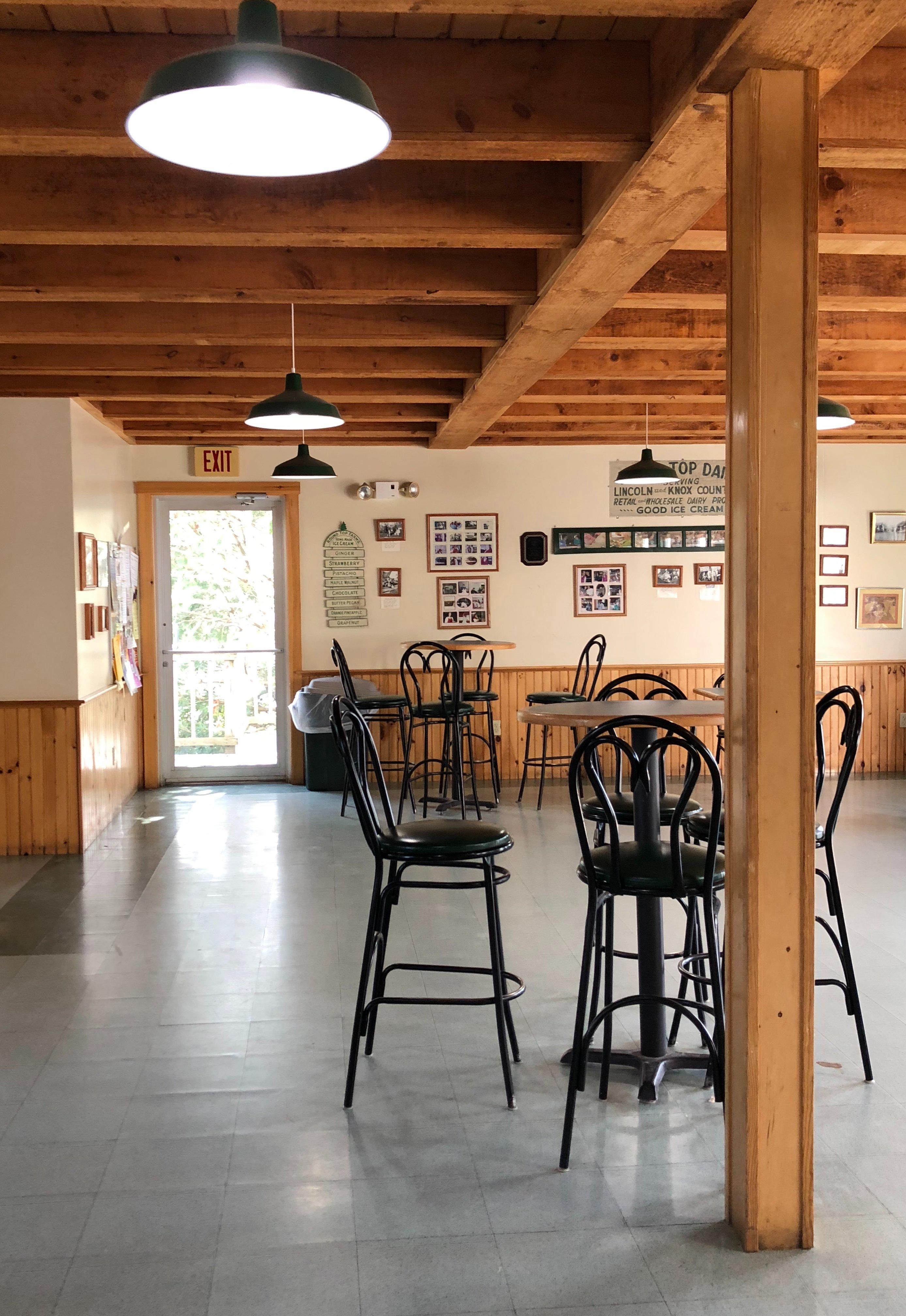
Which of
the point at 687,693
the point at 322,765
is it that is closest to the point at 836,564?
the point at 687,693

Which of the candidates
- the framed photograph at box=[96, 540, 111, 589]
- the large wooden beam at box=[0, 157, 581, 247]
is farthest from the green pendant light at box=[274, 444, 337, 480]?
the framed photograph at box=[96, 540, 111, 589]

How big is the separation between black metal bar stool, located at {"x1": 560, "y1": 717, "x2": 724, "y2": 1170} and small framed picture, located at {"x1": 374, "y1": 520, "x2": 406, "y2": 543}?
529 centimetres

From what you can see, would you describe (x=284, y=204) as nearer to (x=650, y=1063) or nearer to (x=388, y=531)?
(x=650, y=1063)

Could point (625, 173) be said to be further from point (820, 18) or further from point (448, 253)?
point (448, 253)

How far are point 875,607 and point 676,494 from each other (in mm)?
1690

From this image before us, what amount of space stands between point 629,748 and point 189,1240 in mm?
A: 1416

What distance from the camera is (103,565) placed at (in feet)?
21.4

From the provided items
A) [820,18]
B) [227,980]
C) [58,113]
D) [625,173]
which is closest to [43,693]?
[227,980]

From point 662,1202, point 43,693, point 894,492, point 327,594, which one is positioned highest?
point 894,492

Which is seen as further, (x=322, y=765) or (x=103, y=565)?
(x=322, y=765)

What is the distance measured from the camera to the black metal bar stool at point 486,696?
23.2 ft

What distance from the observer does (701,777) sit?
7879 millimetres

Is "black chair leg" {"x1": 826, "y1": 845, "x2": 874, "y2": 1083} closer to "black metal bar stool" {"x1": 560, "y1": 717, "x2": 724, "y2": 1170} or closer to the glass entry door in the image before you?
"black metal bar stool" {"x1": 560, "y1": 717, "x2": 724, "y2": 1170}

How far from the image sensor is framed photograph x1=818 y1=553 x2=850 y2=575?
832cm
